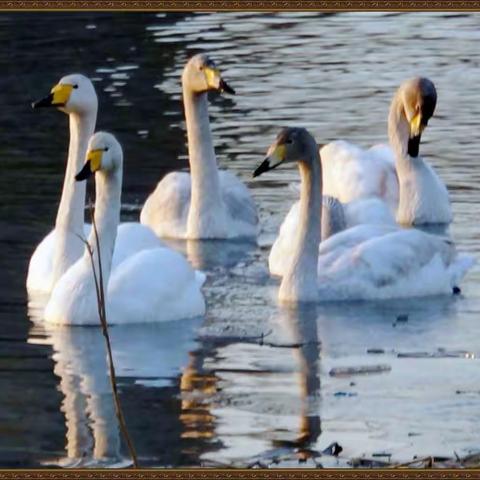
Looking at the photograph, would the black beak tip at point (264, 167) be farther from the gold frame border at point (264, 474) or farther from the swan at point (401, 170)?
the gold frame border at point (264, 474)

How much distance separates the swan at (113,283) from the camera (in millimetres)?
12109

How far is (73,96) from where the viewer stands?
13.1 meters

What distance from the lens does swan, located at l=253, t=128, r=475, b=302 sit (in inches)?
511

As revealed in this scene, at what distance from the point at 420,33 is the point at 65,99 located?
12.7 meters

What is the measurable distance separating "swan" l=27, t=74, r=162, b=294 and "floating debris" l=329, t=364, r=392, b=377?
256 centimetres

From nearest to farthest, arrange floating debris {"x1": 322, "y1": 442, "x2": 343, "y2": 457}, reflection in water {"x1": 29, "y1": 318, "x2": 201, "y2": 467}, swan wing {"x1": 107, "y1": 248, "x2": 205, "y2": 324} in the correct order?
floating debris {"x1": 322, "y1": 442, "x2": 343, "y2": 457} → reflection in water {"x1": 29, "y1": 318, "x2": 201, "y2": 467} → swan wing {"x1": 107, "y1": 248, "x2": 205, "y2": 324}

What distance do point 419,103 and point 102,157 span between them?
13.7 ft

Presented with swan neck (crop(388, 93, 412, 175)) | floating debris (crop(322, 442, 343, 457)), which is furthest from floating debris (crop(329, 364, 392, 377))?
swan neck (crop(388, 93, 412, 175))

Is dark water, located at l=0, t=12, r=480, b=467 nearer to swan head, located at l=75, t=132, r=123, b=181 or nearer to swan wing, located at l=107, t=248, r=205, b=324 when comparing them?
swan wing, located at l=107, t=248, r=205, b=324

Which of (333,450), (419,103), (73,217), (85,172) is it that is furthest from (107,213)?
(419,103)

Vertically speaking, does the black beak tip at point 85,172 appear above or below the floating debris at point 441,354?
above

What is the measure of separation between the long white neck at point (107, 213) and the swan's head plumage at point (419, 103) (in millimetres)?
3978

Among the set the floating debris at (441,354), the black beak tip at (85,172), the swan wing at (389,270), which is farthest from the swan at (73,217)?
the floating debris at (441,354)

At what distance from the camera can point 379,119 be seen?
1912cm
